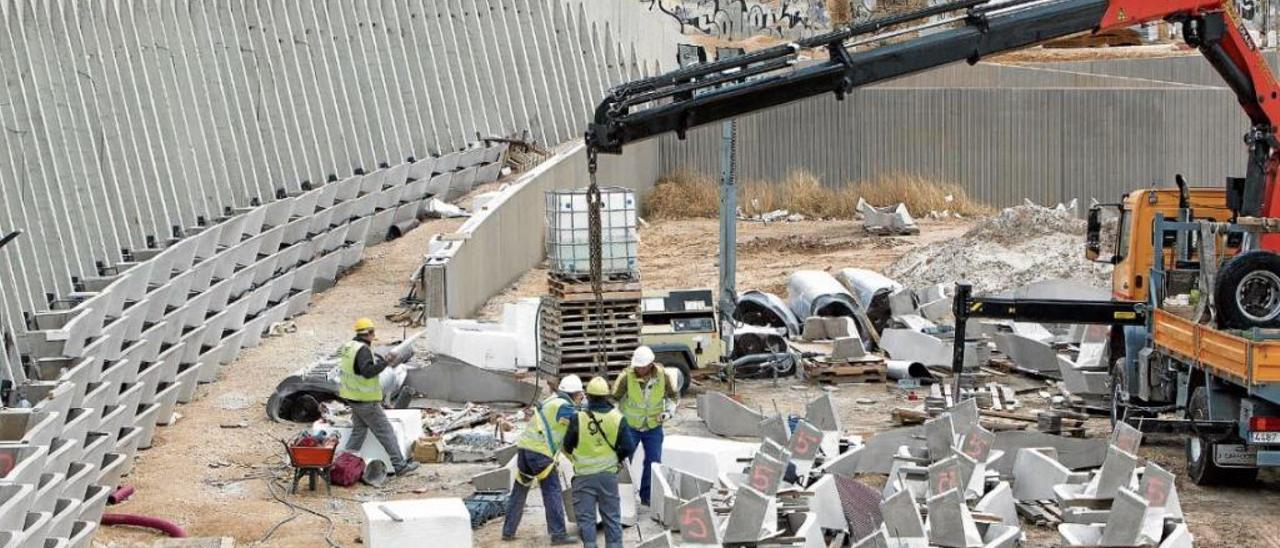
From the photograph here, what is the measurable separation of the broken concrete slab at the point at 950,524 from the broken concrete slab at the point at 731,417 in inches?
Answer: 269

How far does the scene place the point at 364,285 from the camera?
3031 centimetres

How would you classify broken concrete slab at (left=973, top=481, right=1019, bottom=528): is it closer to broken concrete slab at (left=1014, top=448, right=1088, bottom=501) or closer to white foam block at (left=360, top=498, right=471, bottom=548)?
broken concrete slab at (left=1014, top=448, right=1088, bottom=501)

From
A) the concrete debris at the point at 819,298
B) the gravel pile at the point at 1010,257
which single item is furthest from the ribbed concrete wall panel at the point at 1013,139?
the concrete debris at the point at 819,298

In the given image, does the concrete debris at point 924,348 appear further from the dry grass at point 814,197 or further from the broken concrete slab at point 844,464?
the dry grass at point 814,197

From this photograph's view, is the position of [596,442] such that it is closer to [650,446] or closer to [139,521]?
[650,446]

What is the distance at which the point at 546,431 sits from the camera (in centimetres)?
1659

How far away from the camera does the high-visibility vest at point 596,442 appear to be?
1612cm

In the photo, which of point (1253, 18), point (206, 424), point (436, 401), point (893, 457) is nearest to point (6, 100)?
point (206, 424)

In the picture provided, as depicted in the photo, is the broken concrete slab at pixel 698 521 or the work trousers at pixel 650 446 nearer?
the broken concrete slab at pixel 698 521

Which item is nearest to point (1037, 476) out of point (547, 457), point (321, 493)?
point (547, 457)

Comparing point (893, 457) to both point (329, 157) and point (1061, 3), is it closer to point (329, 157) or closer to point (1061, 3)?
point (1061, 3)

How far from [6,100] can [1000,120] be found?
30760 mm

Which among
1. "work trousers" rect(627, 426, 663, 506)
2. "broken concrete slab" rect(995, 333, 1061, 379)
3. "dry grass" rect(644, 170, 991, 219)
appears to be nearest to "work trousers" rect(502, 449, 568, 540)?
"work trousers" rect(627, 426, 663, 506)

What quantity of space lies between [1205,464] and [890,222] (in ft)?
77.1
